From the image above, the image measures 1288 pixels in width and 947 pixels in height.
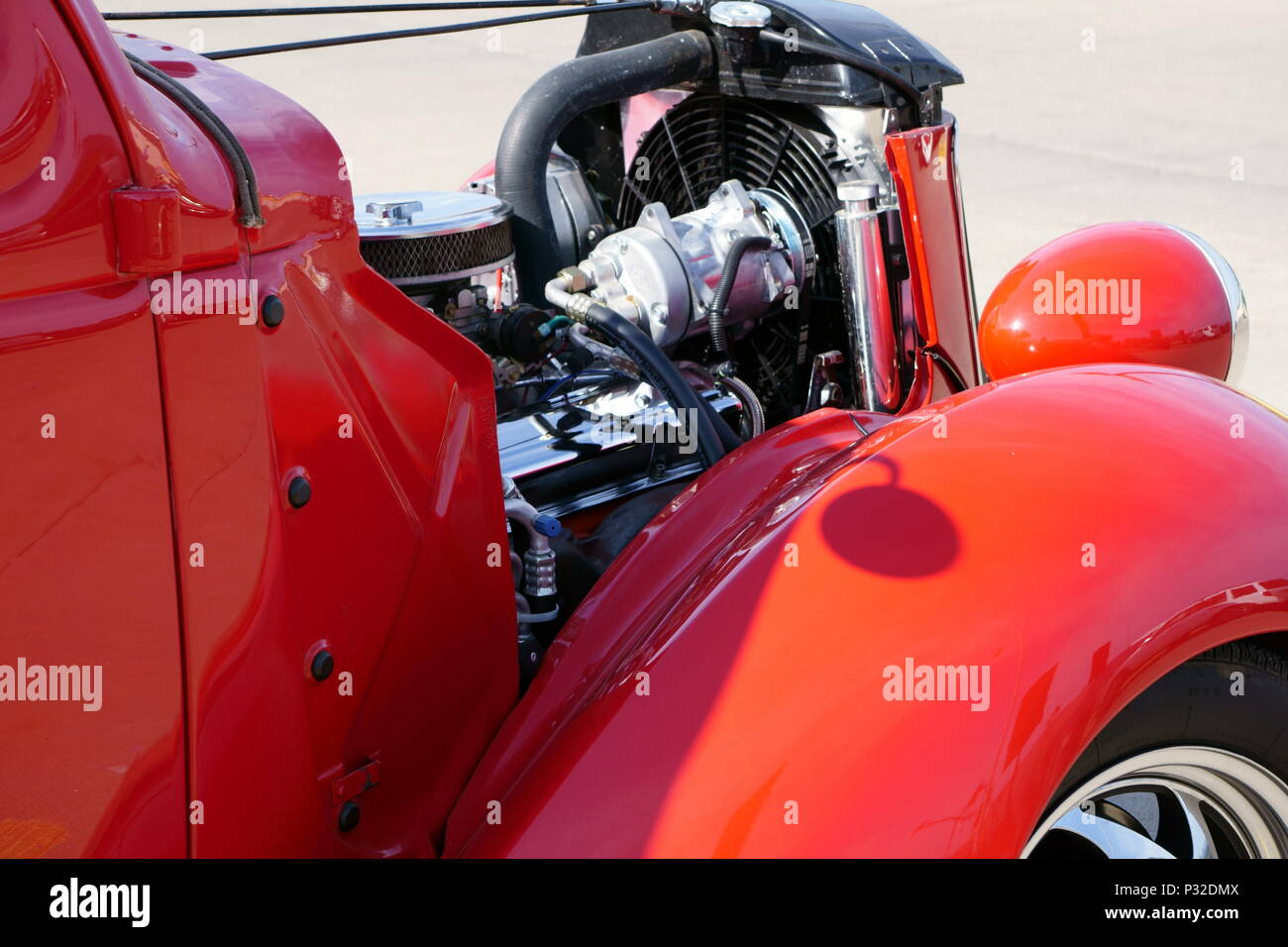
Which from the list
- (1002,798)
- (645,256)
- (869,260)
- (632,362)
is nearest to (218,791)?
(1002,798)

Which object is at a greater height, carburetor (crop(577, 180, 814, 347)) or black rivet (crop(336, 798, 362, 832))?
carburetor (crop(577, 180, 814, 347))

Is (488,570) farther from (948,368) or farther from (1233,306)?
(1233,306)

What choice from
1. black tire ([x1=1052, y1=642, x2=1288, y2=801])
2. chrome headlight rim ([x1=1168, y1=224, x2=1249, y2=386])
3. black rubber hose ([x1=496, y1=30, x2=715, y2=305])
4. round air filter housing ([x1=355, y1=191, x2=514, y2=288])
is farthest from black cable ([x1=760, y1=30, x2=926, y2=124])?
black tire ([x1=1052, y1=642, x2=1288, y2=801])

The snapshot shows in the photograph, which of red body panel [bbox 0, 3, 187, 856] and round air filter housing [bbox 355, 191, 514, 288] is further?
round air filter housing [bbox 355, 191, 514, 288]

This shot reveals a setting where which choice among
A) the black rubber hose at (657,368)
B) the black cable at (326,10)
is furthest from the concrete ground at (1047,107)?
the black cable at (326,10)

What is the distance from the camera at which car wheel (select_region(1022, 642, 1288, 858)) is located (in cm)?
156

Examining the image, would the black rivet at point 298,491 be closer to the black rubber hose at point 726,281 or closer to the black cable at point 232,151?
the black cable at point 232,151

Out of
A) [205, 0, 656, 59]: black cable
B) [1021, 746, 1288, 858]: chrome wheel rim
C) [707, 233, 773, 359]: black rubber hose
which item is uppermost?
[205, 0, 656, 59]: black cable

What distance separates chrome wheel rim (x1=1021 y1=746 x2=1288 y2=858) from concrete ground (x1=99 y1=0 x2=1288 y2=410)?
3.40 m

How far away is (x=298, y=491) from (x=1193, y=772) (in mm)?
1212

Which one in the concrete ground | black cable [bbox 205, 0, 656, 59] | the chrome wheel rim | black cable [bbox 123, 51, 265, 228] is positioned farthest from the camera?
the concrete ground

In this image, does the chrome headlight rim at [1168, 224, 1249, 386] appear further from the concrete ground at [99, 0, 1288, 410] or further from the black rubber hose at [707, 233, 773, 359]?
the concrete ground at [99, 0, 1288, 410]
